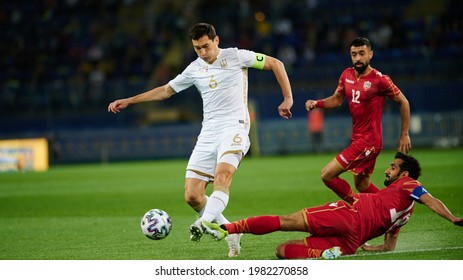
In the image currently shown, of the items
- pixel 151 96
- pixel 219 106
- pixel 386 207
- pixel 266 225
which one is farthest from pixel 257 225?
pixel 151 96

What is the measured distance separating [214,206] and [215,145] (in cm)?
91

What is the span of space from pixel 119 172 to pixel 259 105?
7321 millimetres

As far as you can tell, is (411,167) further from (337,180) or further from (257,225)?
(337,180)

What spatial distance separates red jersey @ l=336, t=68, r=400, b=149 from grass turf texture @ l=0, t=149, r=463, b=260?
4.10ft

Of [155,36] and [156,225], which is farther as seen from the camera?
[155,36]

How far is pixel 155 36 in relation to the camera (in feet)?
113

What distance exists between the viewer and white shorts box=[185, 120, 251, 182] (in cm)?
899

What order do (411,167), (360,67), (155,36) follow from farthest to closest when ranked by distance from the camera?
(155,36), (360,67), (411,167)

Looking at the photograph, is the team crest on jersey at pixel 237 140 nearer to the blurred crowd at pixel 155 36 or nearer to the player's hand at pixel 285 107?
the player's hand at pixel 285 107

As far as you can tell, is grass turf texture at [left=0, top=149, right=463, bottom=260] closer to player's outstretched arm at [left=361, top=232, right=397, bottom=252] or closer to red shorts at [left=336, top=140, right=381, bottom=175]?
player's outstretched arm at [left=361, top=232, right=397, bottom=252]

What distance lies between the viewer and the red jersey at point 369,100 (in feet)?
33.0

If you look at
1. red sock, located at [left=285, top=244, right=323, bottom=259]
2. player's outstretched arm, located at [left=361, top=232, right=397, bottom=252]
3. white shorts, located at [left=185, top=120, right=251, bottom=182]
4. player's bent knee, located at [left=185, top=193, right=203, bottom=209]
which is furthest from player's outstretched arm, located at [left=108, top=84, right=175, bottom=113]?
player's outstretched arm, located at [left=361, top=232, right=397, bottom=252]

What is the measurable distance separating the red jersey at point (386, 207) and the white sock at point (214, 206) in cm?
134

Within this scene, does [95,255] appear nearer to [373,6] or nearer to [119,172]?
[119,172]
